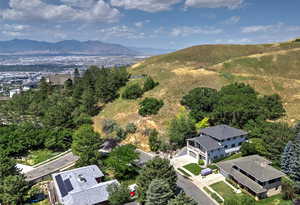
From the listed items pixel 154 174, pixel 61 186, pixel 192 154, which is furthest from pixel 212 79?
pixel 61 186

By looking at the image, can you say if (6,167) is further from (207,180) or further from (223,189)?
(223,189)

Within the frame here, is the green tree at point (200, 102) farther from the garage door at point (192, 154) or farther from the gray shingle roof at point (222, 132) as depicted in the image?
the garage door at point (192, 154)

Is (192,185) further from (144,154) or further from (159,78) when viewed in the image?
(159,78)

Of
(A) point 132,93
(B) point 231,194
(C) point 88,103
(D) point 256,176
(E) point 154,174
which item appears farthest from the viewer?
(A) point 132,93

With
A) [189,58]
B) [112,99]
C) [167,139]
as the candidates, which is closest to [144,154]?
[167,139]

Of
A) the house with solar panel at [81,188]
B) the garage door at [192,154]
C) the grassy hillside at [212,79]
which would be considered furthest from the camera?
the grassy hillside at [212,79]

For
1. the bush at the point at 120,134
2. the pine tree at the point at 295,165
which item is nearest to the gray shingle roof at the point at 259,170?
the pine tree at the point at 295,165
